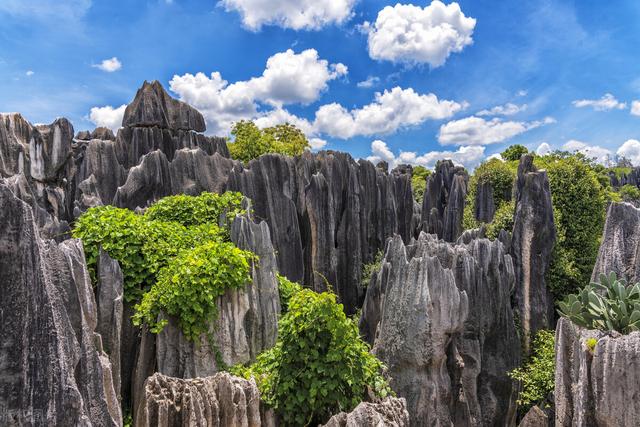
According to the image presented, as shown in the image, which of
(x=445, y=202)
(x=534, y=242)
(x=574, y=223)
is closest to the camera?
(x=534, y=242)

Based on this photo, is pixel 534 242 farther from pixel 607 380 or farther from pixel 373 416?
pixel 373 416

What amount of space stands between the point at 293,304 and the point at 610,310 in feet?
14.8

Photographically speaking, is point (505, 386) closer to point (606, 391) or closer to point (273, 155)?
point (606, 391)

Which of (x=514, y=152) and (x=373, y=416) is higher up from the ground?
(x=514, y=152)

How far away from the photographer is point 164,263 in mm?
7457

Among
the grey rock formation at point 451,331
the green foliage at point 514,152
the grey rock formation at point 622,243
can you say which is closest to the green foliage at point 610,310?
the grey rock formation at point 622,243

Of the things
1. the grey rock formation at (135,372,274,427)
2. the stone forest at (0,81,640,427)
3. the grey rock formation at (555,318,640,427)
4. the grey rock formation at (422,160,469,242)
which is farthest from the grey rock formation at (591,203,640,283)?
the grey rock formation at (422,160,469,242)

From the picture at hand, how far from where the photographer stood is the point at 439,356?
372 inches

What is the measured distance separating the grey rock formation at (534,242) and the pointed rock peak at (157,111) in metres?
20.1

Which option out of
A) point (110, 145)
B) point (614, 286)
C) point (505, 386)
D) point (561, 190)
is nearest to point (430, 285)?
point (614, 286)

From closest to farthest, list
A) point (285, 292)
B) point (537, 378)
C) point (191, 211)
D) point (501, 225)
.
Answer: point (285, 292) < point (191, 211) < point (537, 378) < point (501, 225)

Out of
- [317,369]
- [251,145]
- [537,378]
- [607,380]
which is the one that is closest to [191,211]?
[317,369]

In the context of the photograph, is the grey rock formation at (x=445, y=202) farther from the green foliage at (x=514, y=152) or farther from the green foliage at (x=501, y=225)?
the green foliage at (x=514, y=152)

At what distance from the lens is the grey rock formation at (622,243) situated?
8.33m
